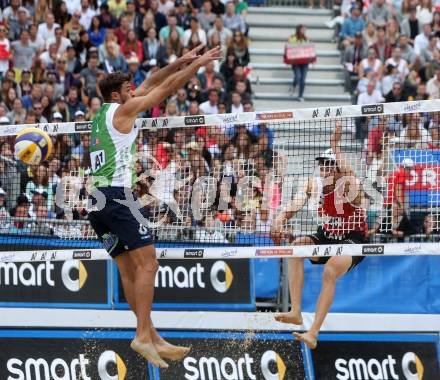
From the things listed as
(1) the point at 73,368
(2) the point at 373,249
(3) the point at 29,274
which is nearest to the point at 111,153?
(2) the point at 373,249

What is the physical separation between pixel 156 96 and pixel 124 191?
1.16 meters

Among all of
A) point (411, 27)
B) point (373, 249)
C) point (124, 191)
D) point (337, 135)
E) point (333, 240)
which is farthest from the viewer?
point (411, 27)

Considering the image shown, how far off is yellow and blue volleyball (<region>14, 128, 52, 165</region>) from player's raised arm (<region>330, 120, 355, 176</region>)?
3521mm

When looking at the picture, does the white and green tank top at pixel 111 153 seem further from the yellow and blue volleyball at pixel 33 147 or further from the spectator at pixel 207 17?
the spectator at pixel 207 17

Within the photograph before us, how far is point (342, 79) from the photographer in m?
24.1

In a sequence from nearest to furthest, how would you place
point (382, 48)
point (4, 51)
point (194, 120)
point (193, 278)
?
point (194, 120)
point (193, 278)
point (4, 51)
point (382, 48)

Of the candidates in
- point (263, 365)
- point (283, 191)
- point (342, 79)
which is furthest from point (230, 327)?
point (342, 79)

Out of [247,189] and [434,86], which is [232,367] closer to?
[247,189]

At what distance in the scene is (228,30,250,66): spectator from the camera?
2342 cm

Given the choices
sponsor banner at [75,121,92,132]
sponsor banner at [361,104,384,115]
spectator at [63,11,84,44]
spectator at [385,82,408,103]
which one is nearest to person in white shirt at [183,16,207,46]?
spectator at [63,11,84,44]

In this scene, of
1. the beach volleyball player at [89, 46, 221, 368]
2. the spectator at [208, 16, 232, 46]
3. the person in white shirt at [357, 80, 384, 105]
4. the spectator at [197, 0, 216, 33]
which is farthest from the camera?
the spectator at [197, 0, 216, 33]

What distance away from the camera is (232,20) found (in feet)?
80.8

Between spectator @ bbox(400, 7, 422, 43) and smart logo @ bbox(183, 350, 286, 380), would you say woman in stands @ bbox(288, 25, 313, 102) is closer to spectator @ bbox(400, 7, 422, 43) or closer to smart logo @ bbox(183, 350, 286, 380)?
spectator @ bbox(400, 7, 422, 43)

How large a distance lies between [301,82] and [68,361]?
36.4 feet
